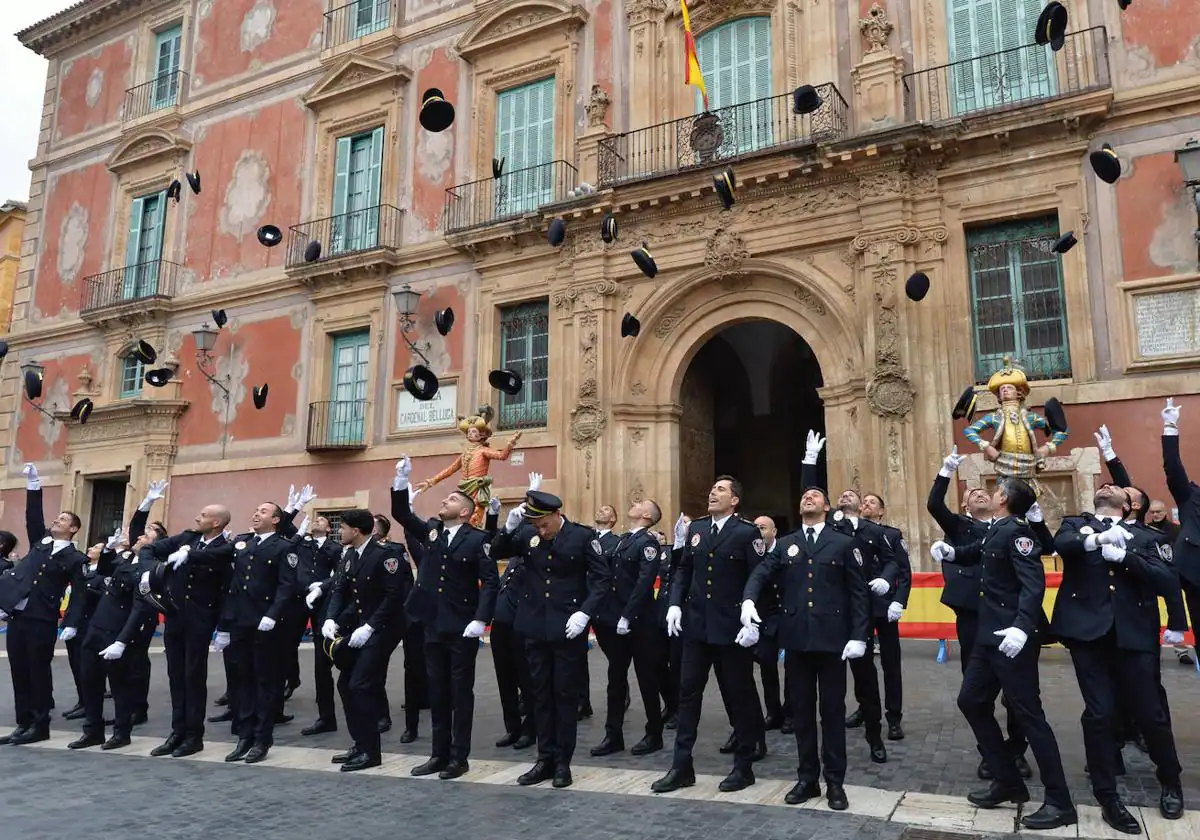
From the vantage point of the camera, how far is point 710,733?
7.52 m

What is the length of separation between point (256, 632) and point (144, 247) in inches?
763

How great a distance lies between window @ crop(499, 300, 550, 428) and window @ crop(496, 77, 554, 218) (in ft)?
6.62

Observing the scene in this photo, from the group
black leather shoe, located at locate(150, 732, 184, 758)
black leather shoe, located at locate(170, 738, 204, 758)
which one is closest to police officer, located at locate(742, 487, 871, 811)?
black leather shoe, located at locate(170, 738, 204, 758)

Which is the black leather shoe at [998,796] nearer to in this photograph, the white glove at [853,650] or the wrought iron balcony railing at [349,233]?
the white glove at [853,650]

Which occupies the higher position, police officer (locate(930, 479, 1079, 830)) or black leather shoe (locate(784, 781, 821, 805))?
police officer (locate(930, 479, 1079, 830))

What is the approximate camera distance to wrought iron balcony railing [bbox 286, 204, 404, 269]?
19328 mm

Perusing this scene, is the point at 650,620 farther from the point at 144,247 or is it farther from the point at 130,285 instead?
the point at 144,247

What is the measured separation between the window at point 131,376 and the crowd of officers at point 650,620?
14.9m

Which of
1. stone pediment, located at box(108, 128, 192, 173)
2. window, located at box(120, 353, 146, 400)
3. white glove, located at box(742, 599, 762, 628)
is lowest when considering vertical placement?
white glove, located at box(742, 599, 762, 628)

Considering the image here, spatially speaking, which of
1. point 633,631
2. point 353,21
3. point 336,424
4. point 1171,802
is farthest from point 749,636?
point 353,21

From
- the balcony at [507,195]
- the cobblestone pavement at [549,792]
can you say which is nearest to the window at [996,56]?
the balcony at [507,195]

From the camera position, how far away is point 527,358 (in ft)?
57.7

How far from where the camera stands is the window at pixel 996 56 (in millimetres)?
13758

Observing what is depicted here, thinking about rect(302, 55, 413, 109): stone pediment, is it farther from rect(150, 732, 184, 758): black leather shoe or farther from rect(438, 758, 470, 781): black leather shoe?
rect(438, 758, 470, 781): black leather shoe
